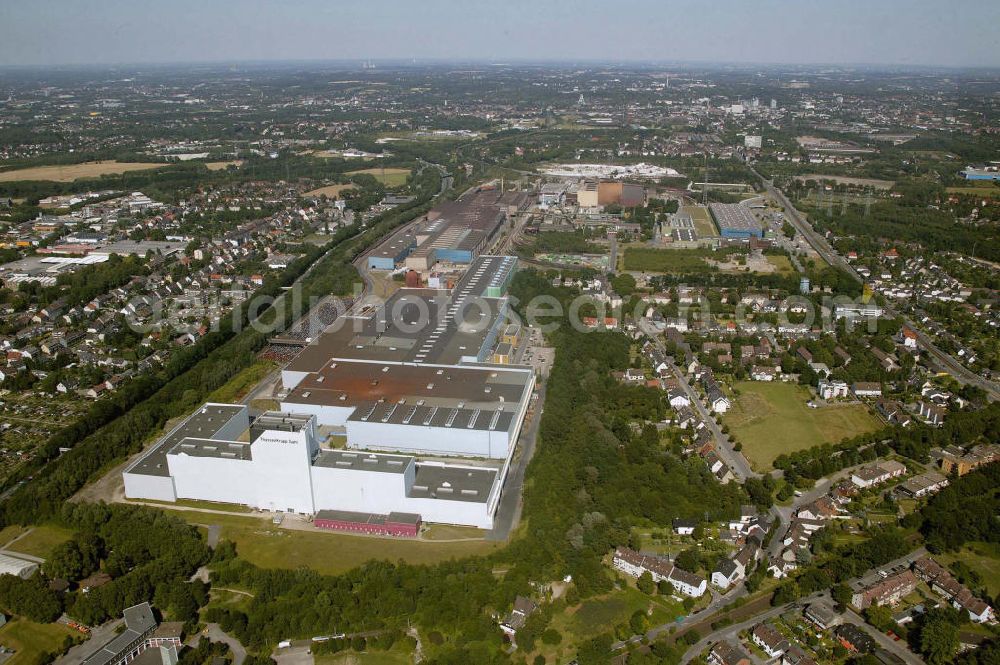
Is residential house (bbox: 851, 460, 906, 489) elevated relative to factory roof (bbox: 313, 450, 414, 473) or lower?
lower

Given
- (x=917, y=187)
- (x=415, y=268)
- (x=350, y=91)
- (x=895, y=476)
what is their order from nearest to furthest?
(x=895, y=476) → (x=415, y=268) → (x=917, y=187) → (x=350, y=91)

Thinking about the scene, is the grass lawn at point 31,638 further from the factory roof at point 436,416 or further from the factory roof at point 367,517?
the factory roof at point 436,416

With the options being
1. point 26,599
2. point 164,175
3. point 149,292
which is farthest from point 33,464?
point 164,175

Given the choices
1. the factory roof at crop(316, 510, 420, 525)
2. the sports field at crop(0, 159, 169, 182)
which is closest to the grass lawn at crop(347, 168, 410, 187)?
the sports field at crop(0, 159, 169, 182)

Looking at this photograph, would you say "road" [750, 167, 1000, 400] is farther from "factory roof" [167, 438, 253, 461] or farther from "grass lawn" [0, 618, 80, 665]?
"grass lawn" [0, 618, 80, 665]

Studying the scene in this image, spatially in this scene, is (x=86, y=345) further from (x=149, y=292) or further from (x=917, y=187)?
(x=917, y=187)

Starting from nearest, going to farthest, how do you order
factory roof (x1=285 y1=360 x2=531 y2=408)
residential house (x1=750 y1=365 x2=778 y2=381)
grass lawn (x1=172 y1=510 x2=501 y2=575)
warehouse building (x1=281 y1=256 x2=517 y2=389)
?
1. grass lawn (x1=172 y1=510 x2=501 y2=575)
2. factory roof (x1=285 y1=360 x2=531 y2=408)
3. warehouse building (x1=281 y1=256 x2=517 y2=389)
4. residential house (x1=750 y1=365 x2=778 y2=381)

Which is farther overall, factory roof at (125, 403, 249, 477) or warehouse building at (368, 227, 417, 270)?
warehouse building at (368, 227, 417, 270)

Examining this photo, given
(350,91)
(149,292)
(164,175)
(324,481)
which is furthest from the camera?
(350,91)
